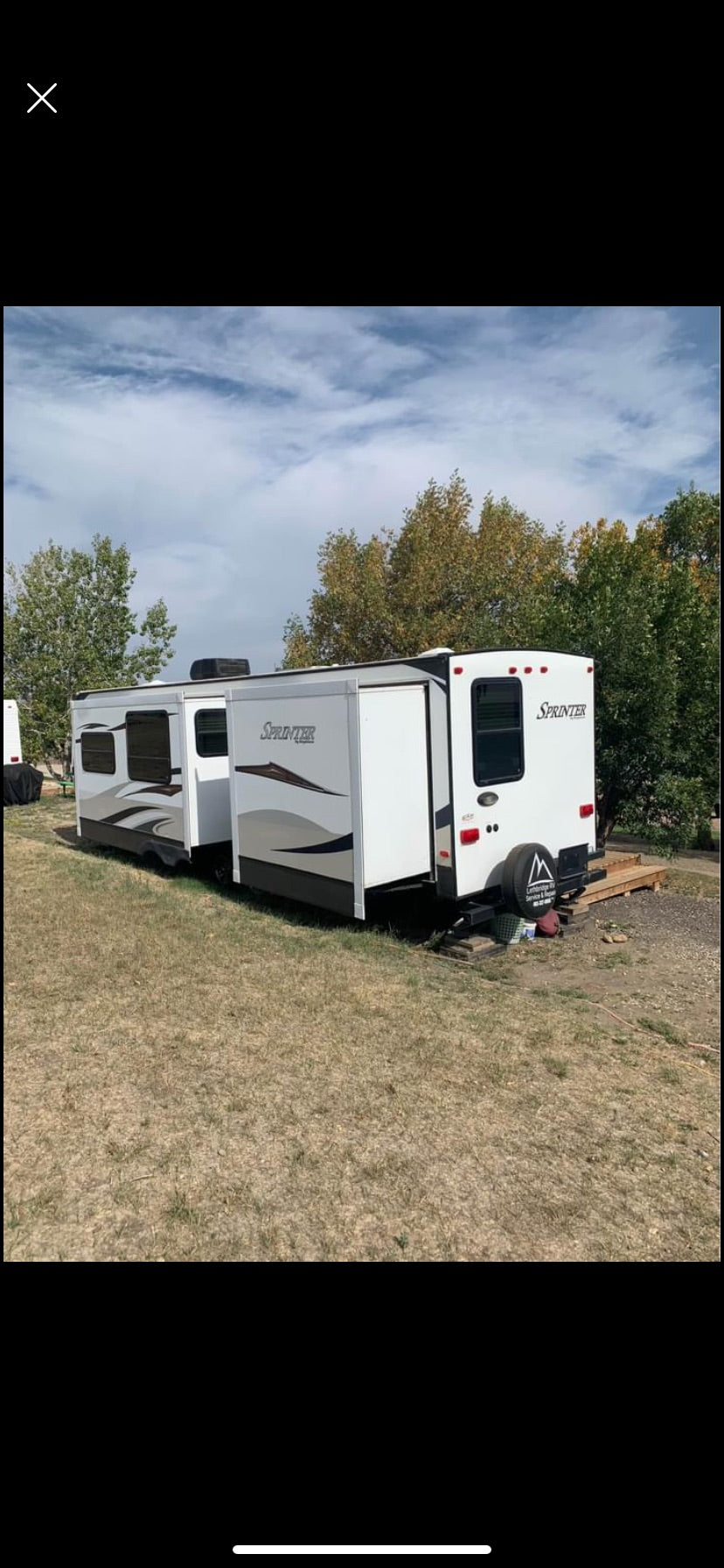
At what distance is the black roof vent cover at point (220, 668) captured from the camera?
10859mm

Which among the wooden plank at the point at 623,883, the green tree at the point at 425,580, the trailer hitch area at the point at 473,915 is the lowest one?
the wooden plank at the point at 623,883

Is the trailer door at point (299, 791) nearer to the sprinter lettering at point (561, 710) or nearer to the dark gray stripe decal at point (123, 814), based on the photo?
the sprinter lettering at point (561, 710)

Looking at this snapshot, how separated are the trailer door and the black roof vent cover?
6.64 feet

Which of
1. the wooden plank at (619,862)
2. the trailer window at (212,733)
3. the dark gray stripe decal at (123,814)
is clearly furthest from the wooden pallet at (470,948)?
the dark gray stripe decal at (123,814)

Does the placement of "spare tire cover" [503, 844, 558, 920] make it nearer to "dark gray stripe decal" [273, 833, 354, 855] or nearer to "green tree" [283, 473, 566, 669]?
"dark gray stripe decal" [273, 833, 354, 855]

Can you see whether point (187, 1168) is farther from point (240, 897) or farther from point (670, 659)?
point (670, 659)

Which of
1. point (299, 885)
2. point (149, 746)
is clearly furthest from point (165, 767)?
point (299, 885)

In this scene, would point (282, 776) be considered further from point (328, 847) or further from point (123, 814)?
point (123, 814)

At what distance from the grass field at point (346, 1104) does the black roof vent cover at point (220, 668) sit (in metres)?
4.51

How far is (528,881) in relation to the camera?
24.1ft

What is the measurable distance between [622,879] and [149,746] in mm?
5891

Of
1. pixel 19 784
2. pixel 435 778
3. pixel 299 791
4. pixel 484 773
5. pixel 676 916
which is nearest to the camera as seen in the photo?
pixel 435 778

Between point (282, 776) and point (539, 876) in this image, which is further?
point (282, 776)

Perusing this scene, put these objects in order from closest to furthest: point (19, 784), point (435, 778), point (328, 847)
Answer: point (435, 778), point (328, 847), point (19, 784)
